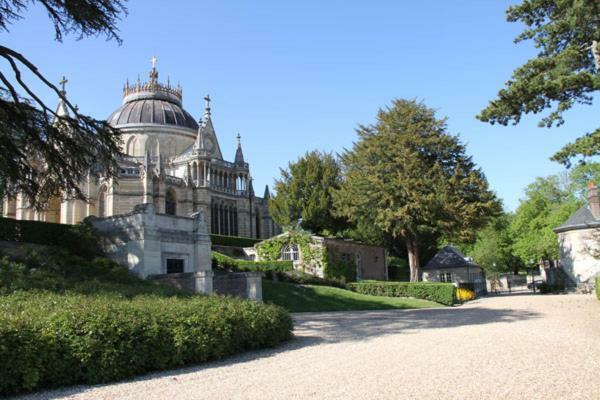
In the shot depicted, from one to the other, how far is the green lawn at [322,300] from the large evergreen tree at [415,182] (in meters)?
7.43

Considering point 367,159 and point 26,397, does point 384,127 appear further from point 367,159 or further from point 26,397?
point 26,397

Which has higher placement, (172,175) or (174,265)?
(172,175)

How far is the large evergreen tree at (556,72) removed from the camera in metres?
15.3

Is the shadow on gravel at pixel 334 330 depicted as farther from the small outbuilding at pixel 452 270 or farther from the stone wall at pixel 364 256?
the small outbuilding at pixel 452 270

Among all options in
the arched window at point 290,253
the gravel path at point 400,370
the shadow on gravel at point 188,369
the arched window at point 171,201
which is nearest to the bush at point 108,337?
the shadow on gravel at point 188,369

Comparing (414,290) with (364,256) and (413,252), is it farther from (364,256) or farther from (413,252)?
(364,256)

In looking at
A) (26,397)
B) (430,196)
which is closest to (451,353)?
(26,397)

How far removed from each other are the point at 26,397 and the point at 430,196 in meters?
29.1

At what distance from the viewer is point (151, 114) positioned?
60188 mm

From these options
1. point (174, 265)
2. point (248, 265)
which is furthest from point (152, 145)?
point (174, 265)

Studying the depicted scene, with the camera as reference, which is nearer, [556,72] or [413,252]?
[556,72]

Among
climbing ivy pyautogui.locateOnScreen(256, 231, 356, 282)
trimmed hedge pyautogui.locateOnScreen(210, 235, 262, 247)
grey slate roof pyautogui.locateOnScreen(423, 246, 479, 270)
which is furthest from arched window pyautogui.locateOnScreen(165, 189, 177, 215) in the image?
grey slate roof pyautogui.locateOnScreen(423, 246, 479, 270)

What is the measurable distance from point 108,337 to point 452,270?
3735 centimetres

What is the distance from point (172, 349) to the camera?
9023 mm
